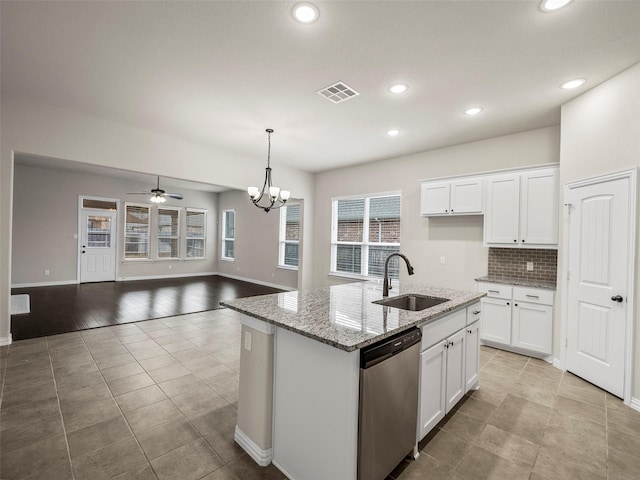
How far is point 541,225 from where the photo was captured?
368 cm

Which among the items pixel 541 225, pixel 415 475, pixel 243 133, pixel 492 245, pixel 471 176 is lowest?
pixel 415 475

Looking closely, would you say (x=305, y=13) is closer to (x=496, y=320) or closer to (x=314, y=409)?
(x=314, y=409)

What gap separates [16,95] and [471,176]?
569 centimetres

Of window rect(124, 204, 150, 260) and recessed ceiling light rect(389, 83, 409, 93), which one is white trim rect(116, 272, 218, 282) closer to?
window rect(124, 204, 150, 260)

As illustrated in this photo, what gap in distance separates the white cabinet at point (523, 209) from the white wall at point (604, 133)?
26cm

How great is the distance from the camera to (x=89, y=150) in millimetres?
3953

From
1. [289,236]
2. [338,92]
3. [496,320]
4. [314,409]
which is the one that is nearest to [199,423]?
[314,409]

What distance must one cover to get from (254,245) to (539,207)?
Answer: 7.05 metres

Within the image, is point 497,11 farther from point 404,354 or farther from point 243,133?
point 243,133

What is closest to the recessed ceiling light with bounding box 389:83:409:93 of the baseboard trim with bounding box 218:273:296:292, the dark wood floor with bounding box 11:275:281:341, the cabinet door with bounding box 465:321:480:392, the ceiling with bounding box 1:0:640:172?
the ceiling with bounding box 1:0:640:172

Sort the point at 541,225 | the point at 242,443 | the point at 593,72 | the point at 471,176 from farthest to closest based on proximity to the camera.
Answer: the point at 471,176 → the point at 541,225 → the point at 593,72 → the point at 242,443

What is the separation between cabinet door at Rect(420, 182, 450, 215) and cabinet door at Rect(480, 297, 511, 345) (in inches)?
56.4

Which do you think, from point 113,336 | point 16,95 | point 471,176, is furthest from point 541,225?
point 16,95

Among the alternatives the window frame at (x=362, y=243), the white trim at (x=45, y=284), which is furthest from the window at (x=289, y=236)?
the white trim at (x=45, y=284)
